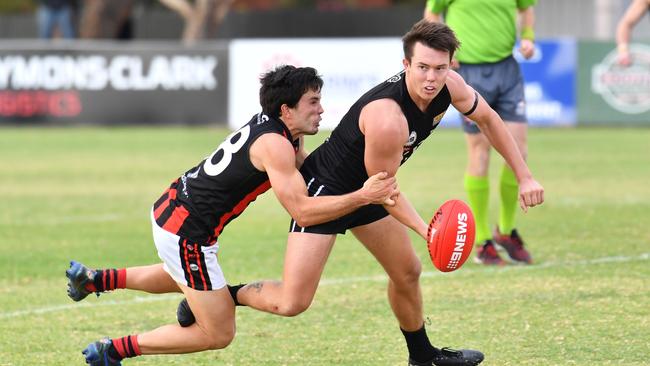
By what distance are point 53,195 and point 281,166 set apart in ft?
29.2

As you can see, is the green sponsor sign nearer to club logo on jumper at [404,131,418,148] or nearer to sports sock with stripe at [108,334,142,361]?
club logo on jumper at [404,131,418,148]

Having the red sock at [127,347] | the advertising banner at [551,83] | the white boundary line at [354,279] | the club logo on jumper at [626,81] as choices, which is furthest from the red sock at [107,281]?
→ the club logo on jumper at [626,81]

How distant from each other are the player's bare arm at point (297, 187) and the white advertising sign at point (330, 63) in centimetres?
1485

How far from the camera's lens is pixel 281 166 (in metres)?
6.01

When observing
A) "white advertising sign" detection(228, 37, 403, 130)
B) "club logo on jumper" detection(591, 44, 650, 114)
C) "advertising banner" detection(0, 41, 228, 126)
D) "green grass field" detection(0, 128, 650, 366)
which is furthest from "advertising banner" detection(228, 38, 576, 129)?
"green grass field" detection(0, 128, 650, 366)

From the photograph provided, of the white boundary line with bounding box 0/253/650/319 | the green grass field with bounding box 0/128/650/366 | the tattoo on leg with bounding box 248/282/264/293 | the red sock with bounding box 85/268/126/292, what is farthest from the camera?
the white boundary line with bounding box 0/253/650/319

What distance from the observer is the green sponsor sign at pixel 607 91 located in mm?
20812

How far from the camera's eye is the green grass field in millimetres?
7027

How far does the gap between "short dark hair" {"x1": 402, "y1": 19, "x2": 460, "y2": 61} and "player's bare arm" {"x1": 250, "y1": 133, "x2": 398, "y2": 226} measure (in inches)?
25.8

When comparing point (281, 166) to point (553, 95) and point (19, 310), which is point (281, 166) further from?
point (553, 95)

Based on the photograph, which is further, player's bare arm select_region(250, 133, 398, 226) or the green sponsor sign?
the green sponsor sign

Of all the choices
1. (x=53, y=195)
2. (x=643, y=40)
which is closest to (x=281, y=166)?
(x=53, y=195)

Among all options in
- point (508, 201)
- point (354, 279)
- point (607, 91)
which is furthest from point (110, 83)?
point (354, 279)

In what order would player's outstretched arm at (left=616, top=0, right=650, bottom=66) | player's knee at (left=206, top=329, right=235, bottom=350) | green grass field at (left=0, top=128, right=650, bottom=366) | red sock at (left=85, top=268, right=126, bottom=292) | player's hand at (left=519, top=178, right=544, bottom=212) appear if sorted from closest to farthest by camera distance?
player's knee at (left=206, top=329, right=235, bottom=350) → player's hand at (left=519, top=178, right=544, bottom=212) → red sock at (left=85, top=268, right=126, bottom=292) → green grass field at (left=0, top=128, right=650, bottom=366) → player's outstretched arm at (left=616, top=0, right=650, bottom=66)
